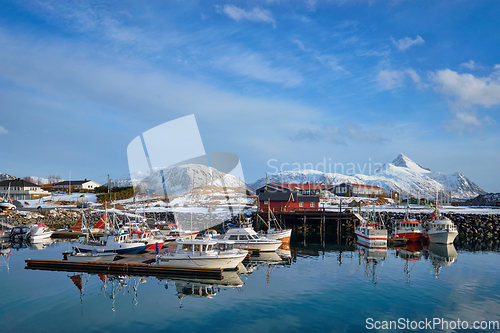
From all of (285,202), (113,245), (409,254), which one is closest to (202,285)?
(113,245)

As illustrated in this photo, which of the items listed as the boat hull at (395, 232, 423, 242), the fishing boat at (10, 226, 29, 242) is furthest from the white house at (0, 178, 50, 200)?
the boat hull at (395, 232, 423, 242)

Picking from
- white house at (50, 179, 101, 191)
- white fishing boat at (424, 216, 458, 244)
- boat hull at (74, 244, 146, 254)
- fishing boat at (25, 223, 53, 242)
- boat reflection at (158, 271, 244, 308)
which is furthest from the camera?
white house at (50, 179, 101, 191)

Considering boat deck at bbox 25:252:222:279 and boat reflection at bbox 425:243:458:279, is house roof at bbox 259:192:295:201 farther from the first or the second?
boat deck at bbox 25:252:222:279

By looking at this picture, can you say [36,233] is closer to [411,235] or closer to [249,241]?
[249,241]

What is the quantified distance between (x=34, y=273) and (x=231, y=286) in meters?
18.5

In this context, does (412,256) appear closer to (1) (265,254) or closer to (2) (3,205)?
(1) (265,254)

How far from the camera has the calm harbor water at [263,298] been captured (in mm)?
18805

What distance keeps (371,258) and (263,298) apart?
2044 cm

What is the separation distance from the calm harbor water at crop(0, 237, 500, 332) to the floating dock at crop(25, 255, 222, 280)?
1.08 metres

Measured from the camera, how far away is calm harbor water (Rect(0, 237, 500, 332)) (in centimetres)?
1880

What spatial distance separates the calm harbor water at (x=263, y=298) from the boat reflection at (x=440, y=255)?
432 millimetres

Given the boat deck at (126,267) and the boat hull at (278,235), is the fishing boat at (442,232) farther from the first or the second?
the boat deck at (126,267)

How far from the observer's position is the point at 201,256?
98.5 feet

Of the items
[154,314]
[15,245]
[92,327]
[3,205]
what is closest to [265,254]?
[154,314]
